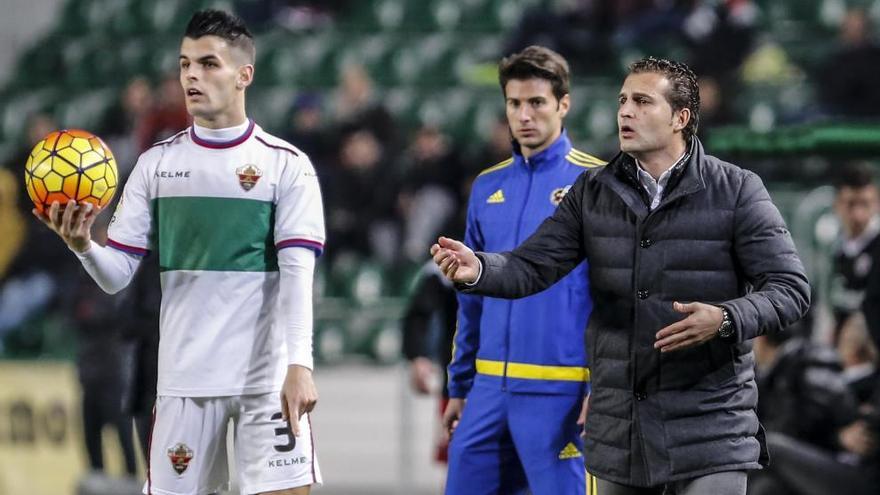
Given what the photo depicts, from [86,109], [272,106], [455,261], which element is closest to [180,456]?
[455,261]

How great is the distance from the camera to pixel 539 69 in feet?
17.7

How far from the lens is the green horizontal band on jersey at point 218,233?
4.81 m

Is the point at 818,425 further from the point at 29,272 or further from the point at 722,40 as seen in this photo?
the point at 29,272

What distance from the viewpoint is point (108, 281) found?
187 inches

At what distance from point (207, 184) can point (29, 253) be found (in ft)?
23.6

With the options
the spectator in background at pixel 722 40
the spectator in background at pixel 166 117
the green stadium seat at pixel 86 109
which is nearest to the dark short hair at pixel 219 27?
the spectator in background at pixel 166 117

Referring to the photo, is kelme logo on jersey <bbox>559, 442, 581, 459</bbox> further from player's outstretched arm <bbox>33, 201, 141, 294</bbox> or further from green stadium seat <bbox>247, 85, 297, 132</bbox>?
green stadium seat <bbox>247, 85, 297, 132</bbox>

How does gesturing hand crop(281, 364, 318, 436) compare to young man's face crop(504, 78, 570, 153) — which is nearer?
gesturing hand crop(281, 364, 318, 436)

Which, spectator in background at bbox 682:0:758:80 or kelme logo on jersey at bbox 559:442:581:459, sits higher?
spectator in background at bbox 682:0:758:80

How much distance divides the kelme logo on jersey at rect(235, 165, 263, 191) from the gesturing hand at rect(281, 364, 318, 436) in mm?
633

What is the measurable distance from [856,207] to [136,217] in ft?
13.8

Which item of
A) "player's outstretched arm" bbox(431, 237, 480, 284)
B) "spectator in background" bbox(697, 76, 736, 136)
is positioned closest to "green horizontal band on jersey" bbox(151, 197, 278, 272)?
"player's outstretched arm" bbox(431, 237, 480, 284)

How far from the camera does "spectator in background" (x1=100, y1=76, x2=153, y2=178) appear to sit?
13023mm

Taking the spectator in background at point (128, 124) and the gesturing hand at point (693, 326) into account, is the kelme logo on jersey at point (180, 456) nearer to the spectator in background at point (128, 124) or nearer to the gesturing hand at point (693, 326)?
the gesturing hand at point (693, 326)
